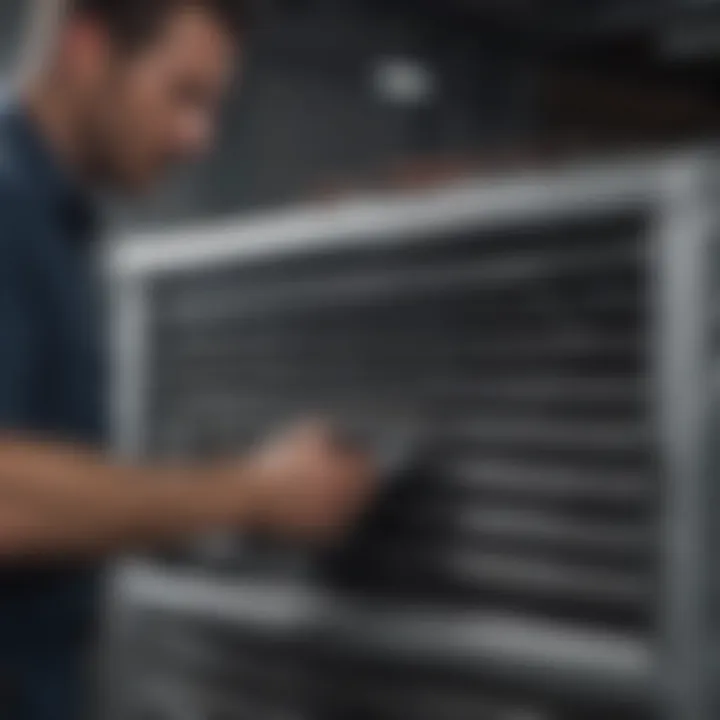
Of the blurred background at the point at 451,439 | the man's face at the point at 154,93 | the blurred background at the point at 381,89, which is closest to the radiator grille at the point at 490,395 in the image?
the blurred background at the point at 451,439

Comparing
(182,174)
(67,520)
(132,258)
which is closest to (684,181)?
(67,520)

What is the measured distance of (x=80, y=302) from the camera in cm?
98

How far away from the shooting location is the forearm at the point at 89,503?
851 millimetres

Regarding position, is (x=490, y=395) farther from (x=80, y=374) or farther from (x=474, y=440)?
(x=80, y=374)

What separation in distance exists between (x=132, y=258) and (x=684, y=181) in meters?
0.54

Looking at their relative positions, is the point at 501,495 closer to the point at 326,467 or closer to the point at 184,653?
the point at 326,467

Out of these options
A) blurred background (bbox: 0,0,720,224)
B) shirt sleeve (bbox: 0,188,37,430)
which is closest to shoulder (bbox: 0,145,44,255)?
shirt sleeve (bbox: 0,188,37,430)

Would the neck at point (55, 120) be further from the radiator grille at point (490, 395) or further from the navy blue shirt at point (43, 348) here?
the radiator grille at point (490, 395)

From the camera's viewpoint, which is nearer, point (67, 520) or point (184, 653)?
point (67, 520)

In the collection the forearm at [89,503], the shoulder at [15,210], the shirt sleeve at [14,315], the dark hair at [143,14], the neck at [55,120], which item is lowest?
the forearm at [89,503]

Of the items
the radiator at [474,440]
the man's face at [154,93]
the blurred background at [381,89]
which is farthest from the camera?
the blurred background at [381,89]

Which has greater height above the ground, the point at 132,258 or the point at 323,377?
the point at 132,258

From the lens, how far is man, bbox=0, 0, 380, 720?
33.9 inches

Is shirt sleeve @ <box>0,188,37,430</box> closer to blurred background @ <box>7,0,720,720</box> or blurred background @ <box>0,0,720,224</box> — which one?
blurred background @ <box>7,0,720,720</box>
